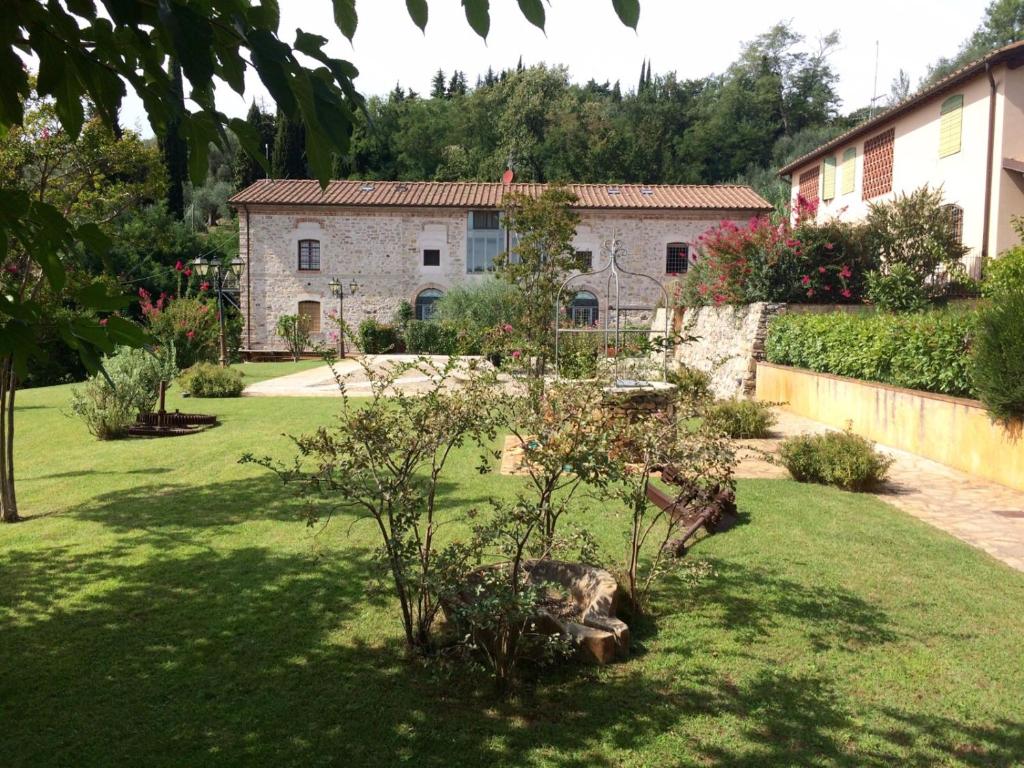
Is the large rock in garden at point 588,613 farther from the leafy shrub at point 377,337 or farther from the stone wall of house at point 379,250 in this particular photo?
the stone wall of house at point 379,250

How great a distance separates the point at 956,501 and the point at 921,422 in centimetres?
223

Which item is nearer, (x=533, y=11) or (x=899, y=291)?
(x=533, y=11)

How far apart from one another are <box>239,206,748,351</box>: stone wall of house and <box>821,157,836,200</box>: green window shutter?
10293mm

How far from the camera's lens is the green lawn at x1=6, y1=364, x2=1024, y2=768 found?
3.02m

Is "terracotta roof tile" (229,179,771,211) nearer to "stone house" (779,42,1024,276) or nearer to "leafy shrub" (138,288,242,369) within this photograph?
"leafy shrub" (138,288,242,369)

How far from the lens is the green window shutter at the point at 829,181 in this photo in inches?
814

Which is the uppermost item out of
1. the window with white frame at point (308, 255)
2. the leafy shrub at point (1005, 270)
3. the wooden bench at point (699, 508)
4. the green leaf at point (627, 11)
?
the window with white frame at point (308, 255)

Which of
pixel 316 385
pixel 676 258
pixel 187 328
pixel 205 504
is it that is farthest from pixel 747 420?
pixel 676 258

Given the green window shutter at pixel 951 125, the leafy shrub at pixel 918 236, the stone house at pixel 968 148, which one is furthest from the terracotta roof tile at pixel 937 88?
the leafy shrub at pixel 918 236

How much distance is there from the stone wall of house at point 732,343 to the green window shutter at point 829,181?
5.47 metres

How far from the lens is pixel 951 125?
15.1 meters

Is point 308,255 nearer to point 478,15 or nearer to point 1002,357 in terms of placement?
point 1002,357

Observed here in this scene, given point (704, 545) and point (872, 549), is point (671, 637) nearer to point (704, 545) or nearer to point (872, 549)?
point (704, 545)

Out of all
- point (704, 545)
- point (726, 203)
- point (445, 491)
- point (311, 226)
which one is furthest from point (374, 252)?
point (704, 545)
